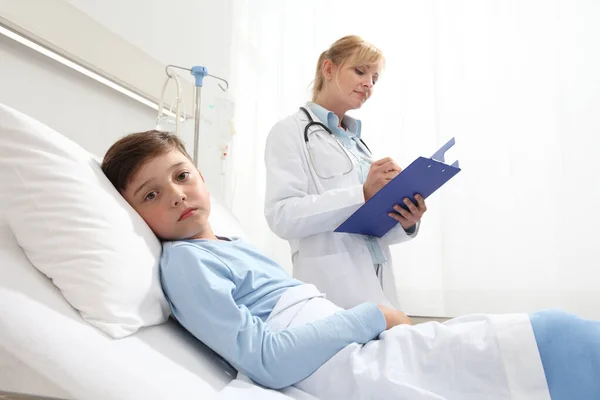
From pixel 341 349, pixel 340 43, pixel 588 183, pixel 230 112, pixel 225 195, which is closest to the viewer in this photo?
pixel 341 349

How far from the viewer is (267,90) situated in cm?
311

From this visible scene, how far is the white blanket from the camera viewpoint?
75 centimetres

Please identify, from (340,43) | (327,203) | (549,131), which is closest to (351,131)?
(340,43)

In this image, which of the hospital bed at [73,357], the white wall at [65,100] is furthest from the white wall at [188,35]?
the hospital bed at [73,357]

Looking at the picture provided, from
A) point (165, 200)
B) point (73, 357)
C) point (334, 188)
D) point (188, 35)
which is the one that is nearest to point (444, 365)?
point (73, 357)

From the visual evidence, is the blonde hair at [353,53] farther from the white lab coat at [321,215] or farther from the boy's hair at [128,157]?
the boy's hair at [128,157]

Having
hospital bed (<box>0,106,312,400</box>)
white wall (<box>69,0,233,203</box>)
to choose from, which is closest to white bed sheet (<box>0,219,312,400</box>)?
hospital bed (<box>0,106,312,400</box>)

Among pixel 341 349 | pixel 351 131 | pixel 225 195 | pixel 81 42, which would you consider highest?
pixel 81 42

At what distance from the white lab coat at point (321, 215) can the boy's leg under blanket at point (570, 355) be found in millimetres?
774

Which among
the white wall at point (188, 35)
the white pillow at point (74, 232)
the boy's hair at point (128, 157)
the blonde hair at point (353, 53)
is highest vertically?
the white wall at point (188, 35)

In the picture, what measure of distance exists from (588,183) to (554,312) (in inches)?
65.4

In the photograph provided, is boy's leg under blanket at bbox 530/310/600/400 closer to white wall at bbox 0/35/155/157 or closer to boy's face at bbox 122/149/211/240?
boy's face at bbox 122/149/211/240

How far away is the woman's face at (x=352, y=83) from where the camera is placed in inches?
68.9

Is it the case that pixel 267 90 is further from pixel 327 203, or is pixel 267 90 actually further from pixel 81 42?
pixel 327 203
